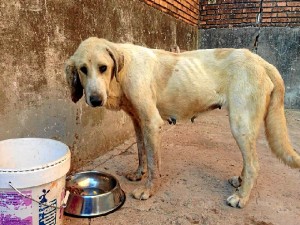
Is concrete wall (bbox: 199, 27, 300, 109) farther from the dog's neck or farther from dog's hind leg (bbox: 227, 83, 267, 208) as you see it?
the dog's neck

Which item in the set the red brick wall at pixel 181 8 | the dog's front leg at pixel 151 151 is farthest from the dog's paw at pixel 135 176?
the red brick wall at pixel 181 8

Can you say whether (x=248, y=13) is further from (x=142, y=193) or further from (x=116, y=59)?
(x=142, y=193)

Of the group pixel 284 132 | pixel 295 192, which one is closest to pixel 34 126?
pixel 284 132

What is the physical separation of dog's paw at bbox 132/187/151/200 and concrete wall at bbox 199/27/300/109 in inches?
204

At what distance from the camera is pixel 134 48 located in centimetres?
248

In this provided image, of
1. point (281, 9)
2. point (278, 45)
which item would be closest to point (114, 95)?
point (278, 45)

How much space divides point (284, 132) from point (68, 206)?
1871 millimetres

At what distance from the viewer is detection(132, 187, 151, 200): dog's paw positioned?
7.82 ft

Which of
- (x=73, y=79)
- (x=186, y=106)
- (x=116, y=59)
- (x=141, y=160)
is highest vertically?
(x=116, y=59)

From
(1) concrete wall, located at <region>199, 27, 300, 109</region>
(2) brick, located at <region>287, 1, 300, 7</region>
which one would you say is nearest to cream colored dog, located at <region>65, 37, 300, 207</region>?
(1) concrete wall, located at <region>199, 27, 300, 109</region>

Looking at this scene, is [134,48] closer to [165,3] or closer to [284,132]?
[284,132]

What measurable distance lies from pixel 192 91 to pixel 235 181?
0.96 m

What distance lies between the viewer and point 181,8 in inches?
223

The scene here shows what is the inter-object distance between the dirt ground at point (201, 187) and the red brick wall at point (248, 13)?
344 centimetres
